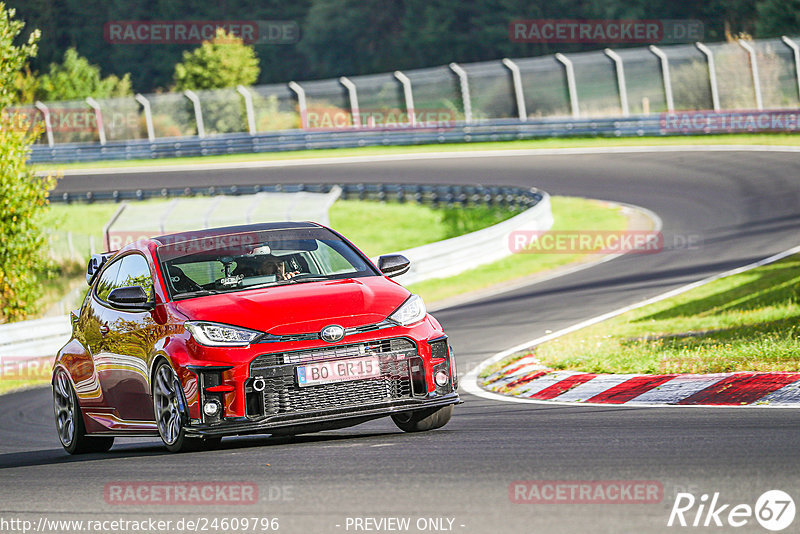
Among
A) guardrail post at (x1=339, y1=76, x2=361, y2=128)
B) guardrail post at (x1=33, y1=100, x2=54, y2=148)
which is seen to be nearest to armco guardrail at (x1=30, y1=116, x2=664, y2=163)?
guardrail post at (x1=33, y1=100, x2=54, y2=148)

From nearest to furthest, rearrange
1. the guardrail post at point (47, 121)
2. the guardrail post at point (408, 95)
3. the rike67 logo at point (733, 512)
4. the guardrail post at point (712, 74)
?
1. the rike67 logo at point (733, 512)
2. the guardrail post at point (712, 74)
3. the guardrail post at point (408, 95)
4. the guardrail post at point (47, 121)

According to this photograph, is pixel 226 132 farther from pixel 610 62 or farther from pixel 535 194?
pixel 535 194

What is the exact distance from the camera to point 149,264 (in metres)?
8.33

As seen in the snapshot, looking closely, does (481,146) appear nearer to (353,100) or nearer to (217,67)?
(353,100)

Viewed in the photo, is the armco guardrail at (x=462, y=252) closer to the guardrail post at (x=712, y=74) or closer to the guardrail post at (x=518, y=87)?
the guardrail post at (x=712, y=74)

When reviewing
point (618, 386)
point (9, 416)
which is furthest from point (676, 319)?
point (9, 416)

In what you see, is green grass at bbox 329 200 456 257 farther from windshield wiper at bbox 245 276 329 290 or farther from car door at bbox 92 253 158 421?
windshield wiper at bbox 245 276 329 290

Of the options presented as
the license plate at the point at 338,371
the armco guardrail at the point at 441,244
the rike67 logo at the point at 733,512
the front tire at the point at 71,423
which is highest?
the license plate at the point at 338,371

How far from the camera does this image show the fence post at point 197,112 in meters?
51.8

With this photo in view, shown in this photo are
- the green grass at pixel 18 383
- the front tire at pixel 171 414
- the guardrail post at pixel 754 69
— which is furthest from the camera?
the guardrail post at pixel 754 69

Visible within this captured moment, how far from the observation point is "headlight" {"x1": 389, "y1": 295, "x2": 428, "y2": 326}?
7.50 m

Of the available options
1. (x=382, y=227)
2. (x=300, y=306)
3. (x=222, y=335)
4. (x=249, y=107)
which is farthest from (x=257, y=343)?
(x=249, y=107)

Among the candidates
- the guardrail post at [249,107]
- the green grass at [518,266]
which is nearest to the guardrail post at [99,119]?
Result: the guardrail post at [249,107]

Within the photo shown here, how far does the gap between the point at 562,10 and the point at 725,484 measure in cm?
6923
